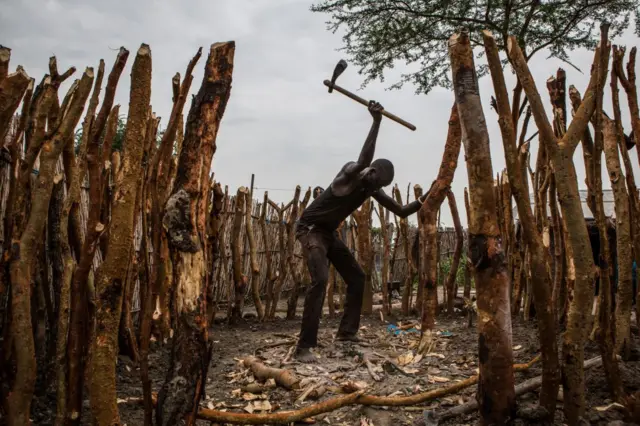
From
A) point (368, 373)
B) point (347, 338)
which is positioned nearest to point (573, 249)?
point (368, 373)

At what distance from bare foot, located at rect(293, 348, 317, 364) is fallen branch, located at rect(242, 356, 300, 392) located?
38cm

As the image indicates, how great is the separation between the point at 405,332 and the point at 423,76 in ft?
17.4

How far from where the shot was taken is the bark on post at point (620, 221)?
128 inches

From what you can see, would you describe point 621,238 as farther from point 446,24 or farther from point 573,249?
point 446,24

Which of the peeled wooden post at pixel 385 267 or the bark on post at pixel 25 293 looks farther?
the peeled wooden post at pixel 385 267

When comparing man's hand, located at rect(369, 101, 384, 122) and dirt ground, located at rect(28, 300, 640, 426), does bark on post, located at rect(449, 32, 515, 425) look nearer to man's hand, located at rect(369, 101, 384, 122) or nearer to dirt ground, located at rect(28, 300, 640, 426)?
dirt ground, located at rect(28, 300, 640, 426)

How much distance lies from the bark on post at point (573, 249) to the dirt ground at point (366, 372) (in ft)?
0.85

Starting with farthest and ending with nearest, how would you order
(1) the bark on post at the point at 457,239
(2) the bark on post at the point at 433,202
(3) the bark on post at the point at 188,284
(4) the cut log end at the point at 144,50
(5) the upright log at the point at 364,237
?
(5) the upright log at the point at 364,237
(1) the bark on post at the point at 457,239
(2) the bark on post at the point at 433,202
(3) the bark on post at the point at 188,284
(4) the cut log end at the point at 144,50

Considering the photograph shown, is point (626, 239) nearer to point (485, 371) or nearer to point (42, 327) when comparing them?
point (485, 371)

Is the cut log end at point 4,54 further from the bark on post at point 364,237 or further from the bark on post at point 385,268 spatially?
the bark on post at point 385,268

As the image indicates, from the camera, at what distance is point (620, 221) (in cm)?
333

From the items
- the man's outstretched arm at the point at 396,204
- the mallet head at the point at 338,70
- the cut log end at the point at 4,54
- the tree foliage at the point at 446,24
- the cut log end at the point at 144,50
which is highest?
the tree foliage at the point at 446,24

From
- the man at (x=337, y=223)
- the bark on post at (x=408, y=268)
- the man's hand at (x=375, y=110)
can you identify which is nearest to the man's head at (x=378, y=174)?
the man at (x=337, y=223)

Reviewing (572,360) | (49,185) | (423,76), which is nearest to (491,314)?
(572,360)
